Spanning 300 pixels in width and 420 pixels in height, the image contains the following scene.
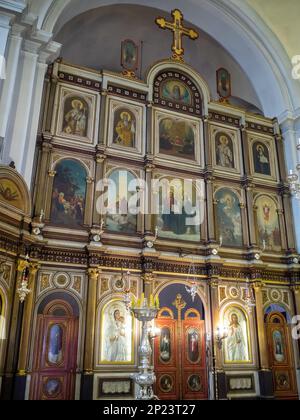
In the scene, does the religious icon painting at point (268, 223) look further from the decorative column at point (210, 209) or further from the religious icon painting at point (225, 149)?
the decorative column at point (210, 209)

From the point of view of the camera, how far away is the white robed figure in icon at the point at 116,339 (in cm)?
1018

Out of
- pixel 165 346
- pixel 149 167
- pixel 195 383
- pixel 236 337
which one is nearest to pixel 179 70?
pixel 149 167

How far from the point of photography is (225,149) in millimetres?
14078

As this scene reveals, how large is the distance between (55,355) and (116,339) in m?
1.60

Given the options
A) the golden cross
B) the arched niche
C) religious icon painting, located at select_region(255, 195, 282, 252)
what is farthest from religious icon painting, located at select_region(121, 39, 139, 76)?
the arched niche

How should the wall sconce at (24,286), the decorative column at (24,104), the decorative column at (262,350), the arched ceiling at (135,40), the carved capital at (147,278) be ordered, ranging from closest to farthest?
the wall sconce at (24,286) < the decorative column at (24,104) < the carved capital at (147,278) < the decorative column at (262,350) < the arched ceiling at (135,40)

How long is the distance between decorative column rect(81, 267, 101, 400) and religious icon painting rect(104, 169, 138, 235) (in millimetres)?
1551

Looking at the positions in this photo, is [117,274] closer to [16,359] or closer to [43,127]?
[16,359]

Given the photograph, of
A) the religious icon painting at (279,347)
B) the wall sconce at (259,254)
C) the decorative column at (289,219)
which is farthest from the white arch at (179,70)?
the religious icon painting at (279,347)

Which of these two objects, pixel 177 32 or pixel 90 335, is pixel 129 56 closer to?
pixel 177 32

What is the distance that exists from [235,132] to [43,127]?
22.8ft

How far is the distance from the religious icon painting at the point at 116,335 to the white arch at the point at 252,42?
32.5 ft

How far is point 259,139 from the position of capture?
48.8 ft

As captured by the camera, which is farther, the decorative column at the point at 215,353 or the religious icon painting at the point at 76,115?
the religious icon painting at the point at 76,115
